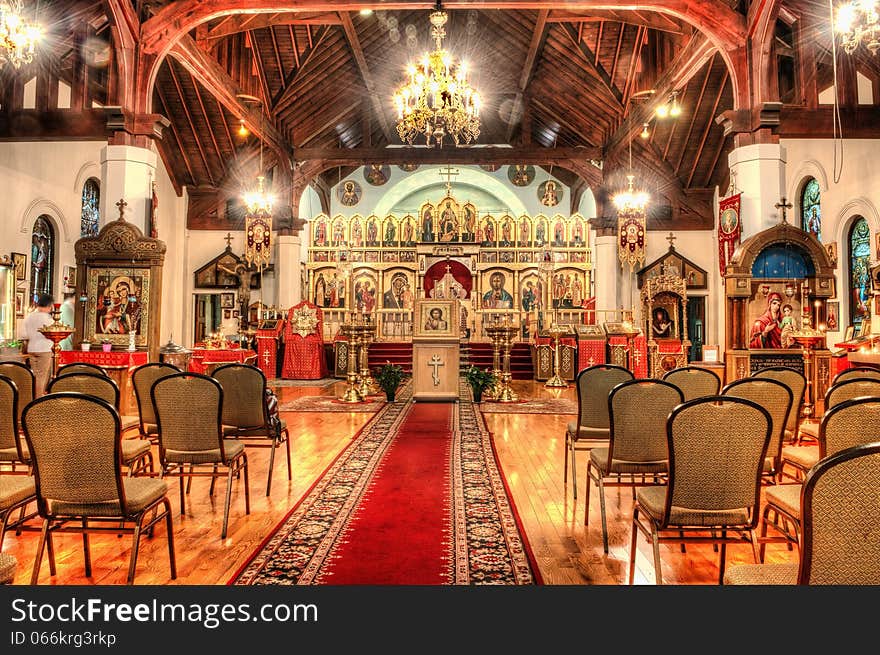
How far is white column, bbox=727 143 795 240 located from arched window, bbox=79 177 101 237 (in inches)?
492

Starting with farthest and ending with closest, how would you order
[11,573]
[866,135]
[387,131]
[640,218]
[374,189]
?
[374,189] → [387,131] → [640,218] → [866,135] → [11,573]

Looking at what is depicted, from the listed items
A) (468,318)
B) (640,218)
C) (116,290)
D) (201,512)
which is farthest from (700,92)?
(201,512)

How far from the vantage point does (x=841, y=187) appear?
11.2m

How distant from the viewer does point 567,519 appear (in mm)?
3916

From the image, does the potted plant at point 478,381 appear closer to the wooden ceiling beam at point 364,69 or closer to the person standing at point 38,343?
the person standing at point 38,343

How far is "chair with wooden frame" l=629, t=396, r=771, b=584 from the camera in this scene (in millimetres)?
2488

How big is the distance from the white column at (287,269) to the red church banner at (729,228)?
37.5 feet

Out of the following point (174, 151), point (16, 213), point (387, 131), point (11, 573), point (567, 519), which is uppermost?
point (387, 131)

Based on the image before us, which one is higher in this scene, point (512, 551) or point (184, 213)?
point (184, 213)

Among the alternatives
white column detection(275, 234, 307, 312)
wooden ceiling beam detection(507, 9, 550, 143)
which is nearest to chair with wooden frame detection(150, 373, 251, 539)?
wooden ceiling beam detection(507, 9, 550, 143)

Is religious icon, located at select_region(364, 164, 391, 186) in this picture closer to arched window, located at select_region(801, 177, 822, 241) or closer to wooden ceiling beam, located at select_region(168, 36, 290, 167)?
wooden ceiling beam, located at select_region(168, 36, 290, 167)

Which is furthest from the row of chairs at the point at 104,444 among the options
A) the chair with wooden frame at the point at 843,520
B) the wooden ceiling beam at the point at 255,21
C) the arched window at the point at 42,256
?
the arched window at the point at 42,256

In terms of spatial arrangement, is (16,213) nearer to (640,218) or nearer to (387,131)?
(387,131)

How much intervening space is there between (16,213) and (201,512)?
996 cm
